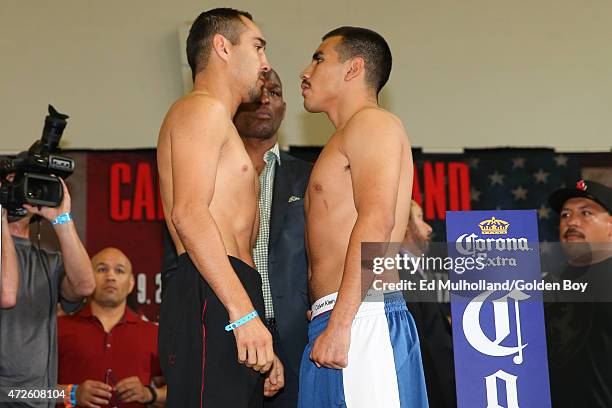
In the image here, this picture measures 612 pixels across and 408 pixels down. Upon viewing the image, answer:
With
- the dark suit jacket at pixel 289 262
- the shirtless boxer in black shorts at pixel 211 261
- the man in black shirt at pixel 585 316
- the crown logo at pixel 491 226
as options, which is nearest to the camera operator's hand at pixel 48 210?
the dark suit jacket at pixel 289 262

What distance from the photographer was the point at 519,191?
4.93 metres

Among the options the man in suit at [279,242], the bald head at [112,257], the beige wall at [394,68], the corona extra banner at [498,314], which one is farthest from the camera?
the beige wall at [394,68]

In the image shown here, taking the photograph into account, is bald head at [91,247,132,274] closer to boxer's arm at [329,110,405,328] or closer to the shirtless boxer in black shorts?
the shirtless boxer in black shorts

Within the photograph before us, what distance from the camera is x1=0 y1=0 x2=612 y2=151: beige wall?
4.96m

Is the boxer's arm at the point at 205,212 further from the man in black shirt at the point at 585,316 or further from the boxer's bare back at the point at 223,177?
the man in black shirt at the point at 585,316

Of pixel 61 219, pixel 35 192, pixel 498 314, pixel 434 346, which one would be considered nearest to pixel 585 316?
pixel 434 346

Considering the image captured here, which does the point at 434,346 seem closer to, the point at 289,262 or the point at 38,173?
the point at 289,262

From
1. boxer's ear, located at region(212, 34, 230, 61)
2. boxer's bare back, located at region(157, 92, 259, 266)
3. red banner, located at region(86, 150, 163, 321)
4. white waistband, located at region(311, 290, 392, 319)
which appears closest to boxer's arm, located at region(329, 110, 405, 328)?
white waistband, located at region(311, 290, 392, 319)

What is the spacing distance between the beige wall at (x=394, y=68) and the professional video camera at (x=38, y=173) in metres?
1.63

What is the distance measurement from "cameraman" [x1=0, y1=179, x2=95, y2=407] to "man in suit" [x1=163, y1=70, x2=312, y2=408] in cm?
45

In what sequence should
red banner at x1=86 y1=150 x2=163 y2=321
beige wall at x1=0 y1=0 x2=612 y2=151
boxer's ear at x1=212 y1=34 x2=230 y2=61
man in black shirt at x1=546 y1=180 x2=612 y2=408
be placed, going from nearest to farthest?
boxer's ear at x1=212 y1=34 x2=230 y2=61 < man in black shirt at x1=546 y1=180 x2=612 y2=408 < red banner at x1=86 y1=150 x2=163 y2=321 < beige wall at x1=0 y1=0 x2=612 y2=151

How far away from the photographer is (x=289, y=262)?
10.6 feet

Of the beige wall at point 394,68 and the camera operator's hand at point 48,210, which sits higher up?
the beige wall at point 394,68

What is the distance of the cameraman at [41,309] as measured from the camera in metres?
3.30
